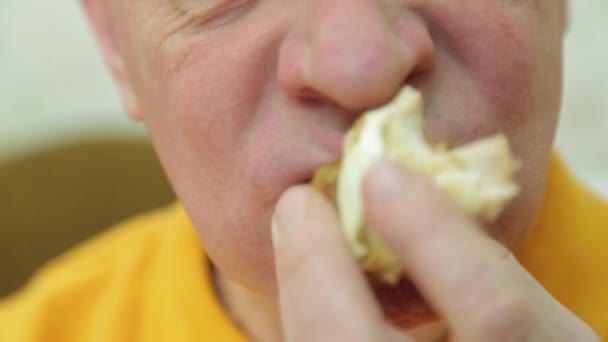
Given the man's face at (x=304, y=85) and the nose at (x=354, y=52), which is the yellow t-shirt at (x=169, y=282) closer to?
the man's face at (x=304, y=85)

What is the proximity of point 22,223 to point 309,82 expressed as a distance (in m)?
1.00

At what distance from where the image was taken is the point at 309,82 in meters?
0.53

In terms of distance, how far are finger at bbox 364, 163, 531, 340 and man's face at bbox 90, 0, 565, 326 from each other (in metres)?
0.09

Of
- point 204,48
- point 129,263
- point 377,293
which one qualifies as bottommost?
point 129,263

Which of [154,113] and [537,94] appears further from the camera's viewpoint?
[154,113]

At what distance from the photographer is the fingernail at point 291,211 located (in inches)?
18.9

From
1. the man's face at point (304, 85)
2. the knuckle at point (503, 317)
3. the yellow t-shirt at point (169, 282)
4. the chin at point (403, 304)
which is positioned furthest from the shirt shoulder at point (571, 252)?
the knuckle at point (503, 317)

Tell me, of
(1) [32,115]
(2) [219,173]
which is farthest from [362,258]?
(1) [32,115]

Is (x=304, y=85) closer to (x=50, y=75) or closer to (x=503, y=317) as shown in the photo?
(x=503, y=317)

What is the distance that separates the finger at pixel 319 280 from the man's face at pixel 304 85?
8cm

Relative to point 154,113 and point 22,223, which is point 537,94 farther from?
point 22,223

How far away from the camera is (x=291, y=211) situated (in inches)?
19.1

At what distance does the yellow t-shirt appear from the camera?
31.3 inches

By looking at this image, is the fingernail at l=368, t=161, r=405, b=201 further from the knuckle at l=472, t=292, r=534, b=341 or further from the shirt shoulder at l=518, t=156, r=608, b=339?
the shirt shoulder at l=518, t=156, r=608, b=339
